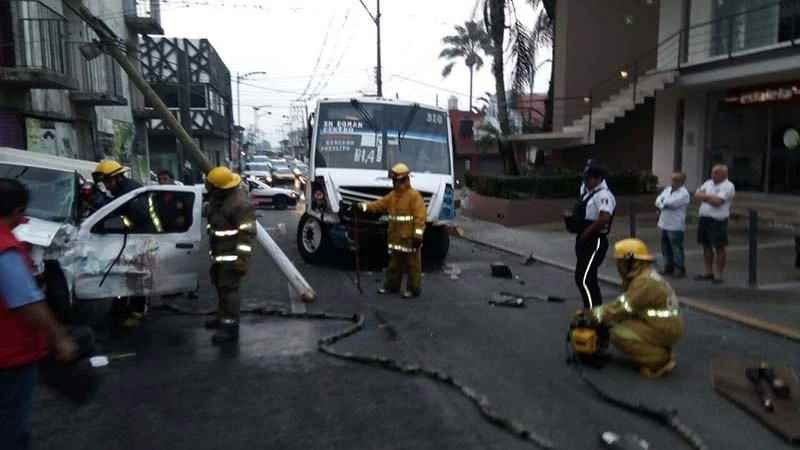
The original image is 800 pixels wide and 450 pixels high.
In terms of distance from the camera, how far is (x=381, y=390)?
16.8 feet

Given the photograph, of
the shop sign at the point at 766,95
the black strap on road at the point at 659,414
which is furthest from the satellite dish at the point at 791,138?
the black strap on road at the point at 659,414

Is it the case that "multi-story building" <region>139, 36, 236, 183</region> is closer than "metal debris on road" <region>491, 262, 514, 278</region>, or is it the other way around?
"metal debris on road" <region>491, 262, 514, 278</region>

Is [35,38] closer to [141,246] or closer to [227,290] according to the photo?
[141,246]

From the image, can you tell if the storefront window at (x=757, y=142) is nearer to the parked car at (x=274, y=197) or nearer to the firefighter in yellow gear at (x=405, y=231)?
the firefighter in yellow gear at (x=405, y=231)

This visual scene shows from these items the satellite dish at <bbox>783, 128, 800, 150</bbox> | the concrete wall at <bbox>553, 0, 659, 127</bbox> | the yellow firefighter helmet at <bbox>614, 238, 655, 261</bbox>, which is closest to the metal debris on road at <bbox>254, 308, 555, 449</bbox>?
the yellow firefighter helmet at <bbox>614, 238, 655, 261</bbox>

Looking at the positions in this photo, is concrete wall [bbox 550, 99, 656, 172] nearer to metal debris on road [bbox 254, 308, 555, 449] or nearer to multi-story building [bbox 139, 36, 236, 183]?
metal debris on road [bbox 254, 308, 555, 449]

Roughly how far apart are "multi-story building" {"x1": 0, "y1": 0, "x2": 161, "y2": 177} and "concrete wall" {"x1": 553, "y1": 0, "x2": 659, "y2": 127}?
1473cm

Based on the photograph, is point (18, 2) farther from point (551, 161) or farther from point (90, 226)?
point (551, 161)

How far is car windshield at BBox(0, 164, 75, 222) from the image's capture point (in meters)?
7.48

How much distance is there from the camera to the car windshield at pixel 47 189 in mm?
7480

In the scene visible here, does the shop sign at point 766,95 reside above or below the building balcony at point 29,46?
below

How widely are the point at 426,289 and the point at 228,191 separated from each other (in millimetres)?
3600

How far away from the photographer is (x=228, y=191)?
21.9ft

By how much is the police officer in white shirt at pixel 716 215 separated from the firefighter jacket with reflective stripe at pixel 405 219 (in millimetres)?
3932
